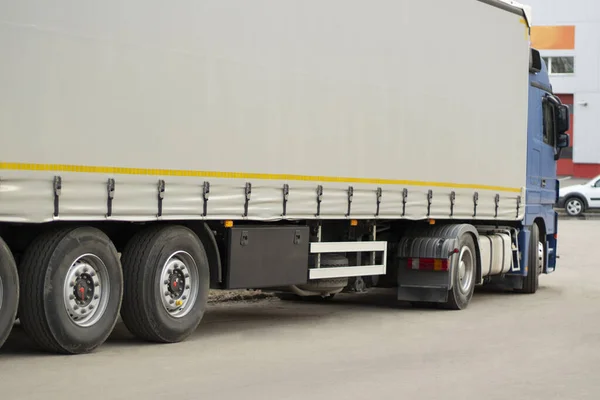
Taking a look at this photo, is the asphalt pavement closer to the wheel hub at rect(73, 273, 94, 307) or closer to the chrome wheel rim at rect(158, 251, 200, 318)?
the chrome wheel rim at rect(158, 251, 200, 318)

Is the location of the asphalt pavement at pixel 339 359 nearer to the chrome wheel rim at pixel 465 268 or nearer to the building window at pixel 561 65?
the chrome wheel rim at pixel 465 268

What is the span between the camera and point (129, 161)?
35.7 ft

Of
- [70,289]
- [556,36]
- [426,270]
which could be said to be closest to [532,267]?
[426,270]

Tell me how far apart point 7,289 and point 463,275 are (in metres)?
8.31

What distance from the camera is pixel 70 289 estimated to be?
417 inches

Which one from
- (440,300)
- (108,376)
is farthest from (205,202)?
(440,300)

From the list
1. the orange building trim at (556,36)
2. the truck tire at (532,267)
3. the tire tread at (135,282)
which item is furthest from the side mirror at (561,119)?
the orange building trim at (556,36)

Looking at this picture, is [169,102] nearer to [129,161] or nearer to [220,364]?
[129,161]

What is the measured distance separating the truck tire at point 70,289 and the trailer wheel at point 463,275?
20.7ft

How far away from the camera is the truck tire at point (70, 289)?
1034 cm

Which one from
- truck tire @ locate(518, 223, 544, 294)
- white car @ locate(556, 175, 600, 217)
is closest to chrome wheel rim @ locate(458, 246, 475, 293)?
truck tire @ locate(518, 223, 544, 294)

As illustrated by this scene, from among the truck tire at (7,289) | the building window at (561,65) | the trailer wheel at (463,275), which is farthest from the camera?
the building window at (561,65)

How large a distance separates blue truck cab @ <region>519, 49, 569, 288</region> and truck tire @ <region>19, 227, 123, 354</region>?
9.79 m

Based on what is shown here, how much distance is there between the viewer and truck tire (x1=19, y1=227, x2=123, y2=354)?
33.9ft
